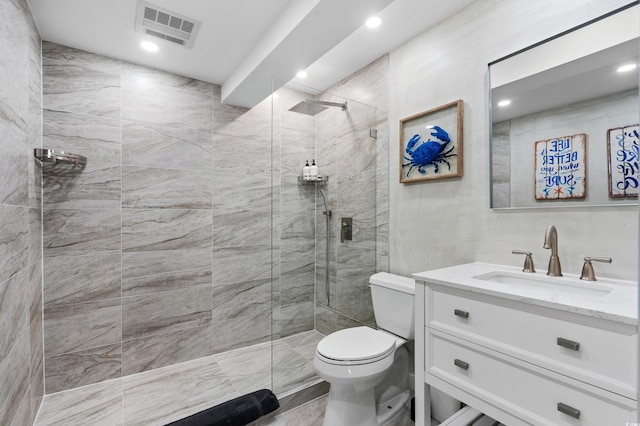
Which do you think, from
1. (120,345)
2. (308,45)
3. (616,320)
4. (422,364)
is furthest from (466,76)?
(120,345)

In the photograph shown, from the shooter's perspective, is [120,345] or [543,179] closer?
[543,179]

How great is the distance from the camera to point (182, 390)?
2.11 metres

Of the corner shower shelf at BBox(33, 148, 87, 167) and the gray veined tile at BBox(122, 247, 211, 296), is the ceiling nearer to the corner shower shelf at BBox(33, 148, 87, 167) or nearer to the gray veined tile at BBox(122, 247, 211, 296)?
the corner shower shelf at BBox(33, 148, 87, 167)

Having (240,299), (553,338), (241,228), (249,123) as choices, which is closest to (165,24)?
(249,123)

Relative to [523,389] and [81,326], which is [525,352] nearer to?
[523,389]

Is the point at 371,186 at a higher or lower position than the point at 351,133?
lower

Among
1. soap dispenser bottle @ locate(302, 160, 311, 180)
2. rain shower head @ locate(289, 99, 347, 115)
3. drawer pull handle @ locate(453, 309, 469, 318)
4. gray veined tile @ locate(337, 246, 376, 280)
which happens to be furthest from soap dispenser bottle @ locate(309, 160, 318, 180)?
drawer pull handle @ locate(453, 309, 469, 318)

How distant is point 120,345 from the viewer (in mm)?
2258

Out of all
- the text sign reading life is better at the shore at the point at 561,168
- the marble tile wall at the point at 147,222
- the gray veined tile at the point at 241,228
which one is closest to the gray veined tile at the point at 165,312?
the marble tile wall at the point at 147,222

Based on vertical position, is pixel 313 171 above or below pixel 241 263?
above

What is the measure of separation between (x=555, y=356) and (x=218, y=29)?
2364 millimetres

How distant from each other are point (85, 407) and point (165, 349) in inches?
22.9

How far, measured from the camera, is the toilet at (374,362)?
1.59 meters

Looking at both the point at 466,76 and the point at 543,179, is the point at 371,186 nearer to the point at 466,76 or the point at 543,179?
the point at 466,76
